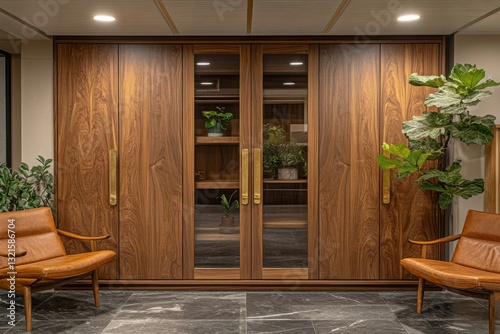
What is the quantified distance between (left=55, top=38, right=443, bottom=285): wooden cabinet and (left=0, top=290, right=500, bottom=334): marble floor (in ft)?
0.82

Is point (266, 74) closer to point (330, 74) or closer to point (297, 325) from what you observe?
point (330, 74)

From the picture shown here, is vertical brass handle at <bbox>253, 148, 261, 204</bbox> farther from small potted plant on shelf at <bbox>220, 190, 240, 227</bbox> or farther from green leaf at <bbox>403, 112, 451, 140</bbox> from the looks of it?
green leaf at <bbox>403, 112, 451, 140</bbox>

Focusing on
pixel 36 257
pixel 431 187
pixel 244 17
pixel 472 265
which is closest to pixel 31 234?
pixel 36 257

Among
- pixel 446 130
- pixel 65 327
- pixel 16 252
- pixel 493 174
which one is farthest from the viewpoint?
pixel 493 174

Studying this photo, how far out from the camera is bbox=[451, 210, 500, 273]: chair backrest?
12.7ft

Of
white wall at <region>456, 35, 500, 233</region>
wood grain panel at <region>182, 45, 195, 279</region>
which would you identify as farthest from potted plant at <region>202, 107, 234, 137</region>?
white wall at <region>456, 35, 500, 233</region>

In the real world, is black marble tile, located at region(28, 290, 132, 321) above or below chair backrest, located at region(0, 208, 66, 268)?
below

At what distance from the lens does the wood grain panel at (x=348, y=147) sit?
177 inches

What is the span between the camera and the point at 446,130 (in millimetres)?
4078

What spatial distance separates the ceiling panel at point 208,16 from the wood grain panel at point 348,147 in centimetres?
94

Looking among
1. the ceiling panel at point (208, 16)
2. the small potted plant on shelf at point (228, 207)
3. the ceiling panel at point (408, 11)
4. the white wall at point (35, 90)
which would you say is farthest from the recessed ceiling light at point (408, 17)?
the white wall at point (35, 90)

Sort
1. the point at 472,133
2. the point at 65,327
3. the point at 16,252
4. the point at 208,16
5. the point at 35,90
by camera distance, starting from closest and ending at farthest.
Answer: the point at 65,327 → the point at 16,252 → the point at 208,16 → the point at 472,133 → the point at 35,90

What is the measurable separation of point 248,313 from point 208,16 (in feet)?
8.02

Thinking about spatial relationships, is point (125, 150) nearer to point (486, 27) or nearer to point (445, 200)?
point (445, 200)
